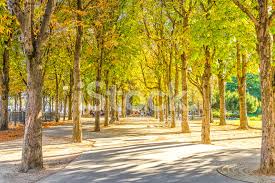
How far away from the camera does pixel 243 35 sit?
862 inches

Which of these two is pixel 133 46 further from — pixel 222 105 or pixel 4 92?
pixel 4 92

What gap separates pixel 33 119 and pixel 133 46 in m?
25.6

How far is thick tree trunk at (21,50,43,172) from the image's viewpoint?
1342cm

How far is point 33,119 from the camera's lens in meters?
13.6

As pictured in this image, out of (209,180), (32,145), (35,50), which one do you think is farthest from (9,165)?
(209,180)

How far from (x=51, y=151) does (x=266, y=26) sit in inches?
442

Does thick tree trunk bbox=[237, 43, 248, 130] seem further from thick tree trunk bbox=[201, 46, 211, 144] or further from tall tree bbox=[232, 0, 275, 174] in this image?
tall tree bbox=[232, 0, 275, 174]

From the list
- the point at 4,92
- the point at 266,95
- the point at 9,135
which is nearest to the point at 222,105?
the point at 4,92

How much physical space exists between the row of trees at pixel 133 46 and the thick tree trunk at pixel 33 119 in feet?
0.10

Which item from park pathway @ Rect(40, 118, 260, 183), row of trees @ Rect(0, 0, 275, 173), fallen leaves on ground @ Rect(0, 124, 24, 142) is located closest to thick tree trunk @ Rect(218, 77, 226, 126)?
row of trees @ Rect(0, 0, 275, 173)

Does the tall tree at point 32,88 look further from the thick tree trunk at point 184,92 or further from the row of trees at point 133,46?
the thick tree trunk at point 184,92

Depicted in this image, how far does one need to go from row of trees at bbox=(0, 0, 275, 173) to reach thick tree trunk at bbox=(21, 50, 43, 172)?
1.2 inches

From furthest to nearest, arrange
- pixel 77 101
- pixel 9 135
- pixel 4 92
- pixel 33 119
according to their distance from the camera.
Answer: pixel 4 92, pixel 9 135, pixel 77 101, pixel 33 119

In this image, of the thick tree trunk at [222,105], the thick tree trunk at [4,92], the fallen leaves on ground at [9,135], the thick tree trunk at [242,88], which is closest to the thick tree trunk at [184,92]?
the thick tree trunk at [242,88]
